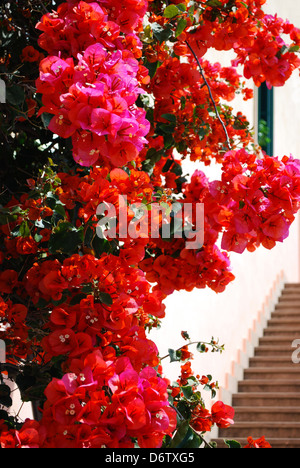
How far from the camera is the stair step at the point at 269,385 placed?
5.80m

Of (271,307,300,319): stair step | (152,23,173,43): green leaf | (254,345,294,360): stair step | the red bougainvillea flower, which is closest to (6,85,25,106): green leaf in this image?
(152,23,173,43): green leaf

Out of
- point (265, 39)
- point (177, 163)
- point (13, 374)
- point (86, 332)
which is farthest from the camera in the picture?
point (177, 163)

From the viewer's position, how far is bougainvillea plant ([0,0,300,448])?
40.0 inches

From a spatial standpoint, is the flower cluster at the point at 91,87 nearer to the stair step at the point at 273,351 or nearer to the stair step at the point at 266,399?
the stair step at the point at 266,399

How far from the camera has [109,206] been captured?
1098 millimetres

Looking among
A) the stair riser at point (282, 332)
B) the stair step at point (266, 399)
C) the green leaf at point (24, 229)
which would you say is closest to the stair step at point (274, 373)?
the stair step at point (266, 399)

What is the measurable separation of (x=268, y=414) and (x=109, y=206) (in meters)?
4.66

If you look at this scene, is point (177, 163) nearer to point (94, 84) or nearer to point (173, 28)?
point (173, 28)

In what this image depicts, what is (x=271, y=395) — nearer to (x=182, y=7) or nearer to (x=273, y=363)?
(x=273, y=363)

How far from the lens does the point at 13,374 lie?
4.65 ft

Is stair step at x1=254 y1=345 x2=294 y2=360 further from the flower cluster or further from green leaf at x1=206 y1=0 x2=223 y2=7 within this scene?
the flower cluster

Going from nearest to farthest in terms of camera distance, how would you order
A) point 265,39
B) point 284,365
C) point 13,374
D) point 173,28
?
point 13,374
point 173,28
point 265,39
point 284,365

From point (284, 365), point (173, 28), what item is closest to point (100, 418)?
point (173, 28)

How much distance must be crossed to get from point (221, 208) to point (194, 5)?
60 centimetres
